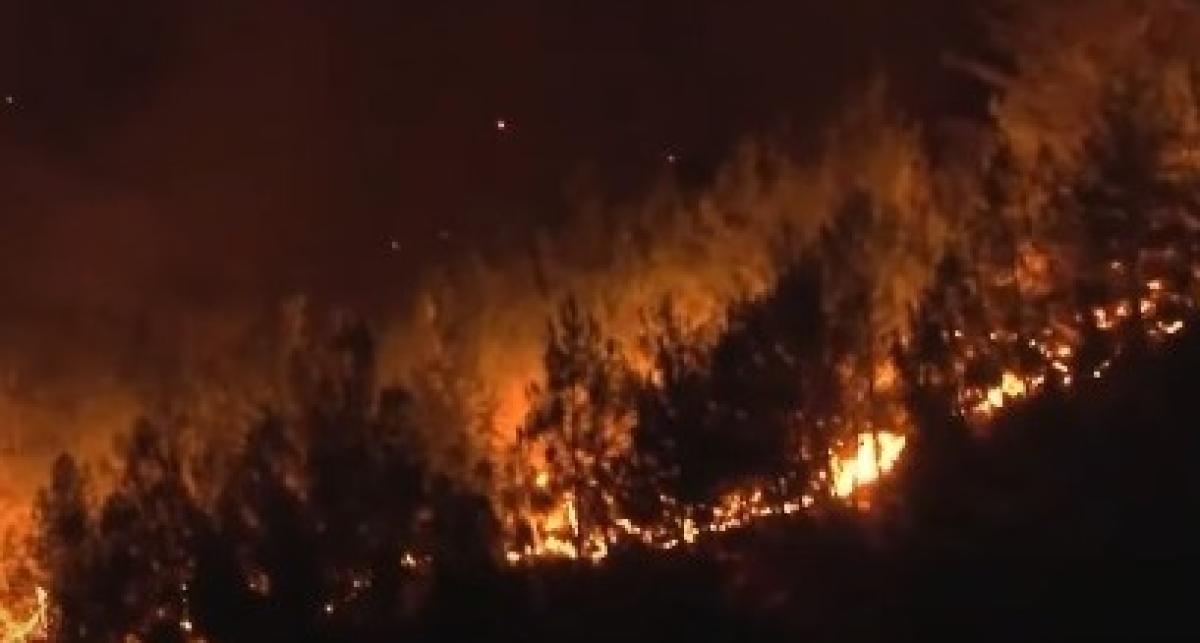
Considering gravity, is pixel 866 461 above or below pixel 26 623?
above

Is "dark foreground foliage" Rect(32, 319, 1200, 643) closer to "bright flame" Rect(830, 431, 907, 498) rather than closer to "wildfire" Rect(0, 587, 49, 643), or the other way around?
"bright flame" Rect(830, 431, 907, 498)

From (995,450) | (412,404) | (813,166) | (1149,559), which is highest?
(813,166)

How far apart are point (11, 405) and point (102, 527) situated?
5481 millimetres

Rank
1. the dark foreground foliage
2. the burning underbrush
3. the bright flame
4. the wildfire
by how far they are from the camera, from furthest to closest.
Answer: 1. the wildfire
2. the burning underbrush
3. the bright flame
4. the dark foreground foliage

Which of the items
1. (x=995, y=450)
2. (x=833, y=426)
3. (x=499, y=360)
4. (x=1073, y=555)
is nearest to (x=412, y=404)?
(x=499, y=360)

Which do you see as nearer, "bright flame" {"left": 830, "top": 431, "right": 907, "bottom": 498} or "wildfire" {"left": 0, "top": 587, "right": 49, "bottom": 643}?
"bright flame" {"left": 830, "top": 431, "right": 907, "bottom": 498}

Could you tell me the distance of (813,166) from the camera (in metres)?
29.2

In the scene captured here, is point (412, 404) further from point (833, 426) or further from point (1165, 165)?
point (1165, 165)

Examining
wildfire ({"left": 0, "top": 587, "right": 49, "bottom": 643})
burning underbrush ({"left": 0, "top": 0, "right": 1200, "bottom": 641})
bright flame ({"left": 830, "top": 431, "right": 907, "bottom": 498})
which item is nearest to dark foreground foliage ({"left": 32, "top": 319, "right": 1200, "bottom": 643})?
burning underbrush ({"left": 0, "top": 0, "right": 1200, "bottom": 641})

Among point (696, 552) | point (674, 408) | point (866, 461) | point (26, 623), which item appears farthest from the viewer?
point (26, 623)

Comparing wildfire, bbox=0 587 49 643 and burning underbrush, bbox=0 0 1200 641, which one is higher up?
burning underbrush, bbox=0 0 1200 641

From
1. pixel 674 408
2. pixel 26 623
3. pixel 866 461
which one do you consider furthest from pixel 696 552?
pixel 26 623

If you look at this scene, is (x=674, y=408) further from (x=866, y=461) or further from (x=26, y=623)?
(x=26, y=623)

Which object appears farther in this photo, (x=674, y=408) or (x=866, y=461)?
(x=866, y=461)
